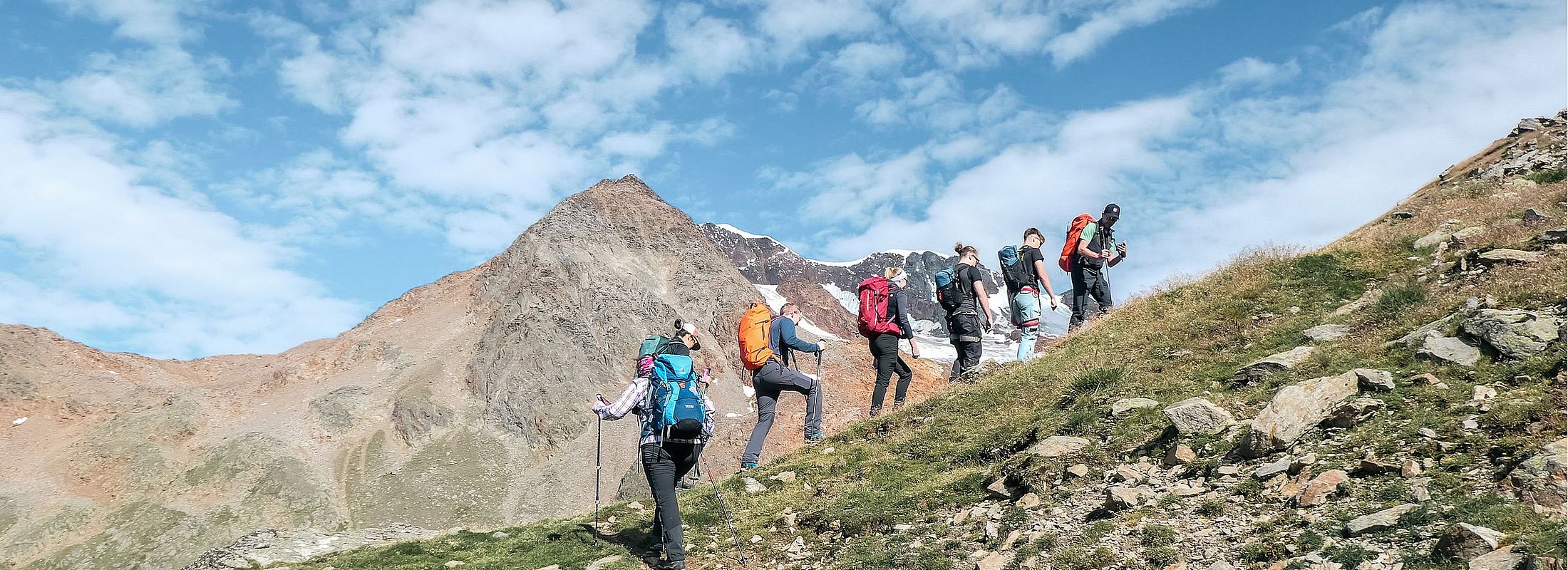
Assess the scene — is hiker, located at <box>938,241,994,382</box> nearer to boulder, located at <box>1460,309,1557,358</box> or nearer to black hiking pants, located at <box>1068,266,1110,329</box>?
black hiking pants, located at <box>1068,266,1110,329</box>

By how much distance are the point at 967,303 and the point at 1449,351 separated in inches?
310

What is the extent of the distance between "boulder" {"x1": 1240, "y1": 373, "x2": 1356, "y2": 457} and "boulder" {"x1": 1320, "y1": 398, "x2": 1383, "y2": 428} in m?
0.06

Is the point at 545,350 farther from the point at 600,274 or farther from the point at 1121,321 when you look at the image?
the point at 1121,321

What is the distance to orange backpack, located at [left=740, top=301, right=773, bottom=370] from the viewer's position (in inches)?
535

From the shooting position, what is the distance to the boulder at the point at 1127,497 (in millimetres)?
8461

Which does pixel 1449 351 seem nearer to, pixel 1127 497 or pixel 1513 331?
pixel 1513 331

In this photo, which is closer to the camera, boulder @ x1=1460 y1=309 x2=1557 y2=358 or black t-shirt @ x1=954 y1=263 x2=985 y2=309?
boulder @ x1=1460 y1=309 x2=1557 y2=358

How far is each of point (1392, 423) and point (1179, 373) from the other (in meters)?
4.24

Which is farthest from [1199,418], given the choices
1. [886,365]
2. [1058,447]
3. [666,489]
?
[886,365]

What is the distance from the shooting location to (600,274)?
387ft

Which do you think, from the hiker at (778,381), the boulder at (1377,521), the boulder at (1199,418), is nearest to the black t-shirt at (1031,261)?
the hiker at (778,381)

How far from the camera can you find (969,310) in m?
16.4

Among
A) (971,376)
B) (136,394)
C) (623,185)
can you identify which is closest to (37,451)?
(136,394)

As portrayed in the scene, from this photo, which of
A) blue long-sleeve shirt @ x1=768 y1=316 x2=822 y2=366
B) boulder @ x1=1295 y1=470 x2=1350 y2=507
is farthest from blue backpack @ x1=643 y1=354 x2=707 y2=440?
boulder @ x1=1295 y1=470 x2=1350 y2=507
